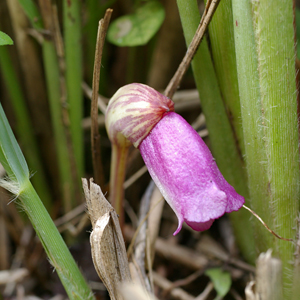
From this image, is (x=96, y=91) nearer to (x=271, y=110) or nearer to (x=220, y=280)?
(x=271, y=110)

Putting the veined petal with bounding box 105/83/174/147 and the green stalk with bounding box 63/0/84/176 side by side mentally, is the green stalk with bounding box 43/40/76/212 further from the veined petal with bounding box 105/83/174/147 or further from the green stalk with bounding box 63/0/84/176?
the veined petal with bounding box 105/83/174/147

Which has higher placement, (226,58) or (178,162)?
(226,58)

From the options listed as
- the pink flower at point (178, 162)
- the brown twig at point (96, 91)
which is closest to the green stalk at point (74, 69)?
the brown twig at point (96, 91)

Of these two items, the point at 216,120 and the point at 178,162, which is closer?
the point at 178,162

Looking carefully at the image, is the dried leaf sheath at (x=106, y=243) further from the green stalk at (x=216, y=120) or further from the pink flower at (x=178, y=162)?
the green stalk at (x=216, y=120)

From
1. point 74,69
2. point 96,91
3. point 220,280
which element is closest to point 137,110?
point 96,91

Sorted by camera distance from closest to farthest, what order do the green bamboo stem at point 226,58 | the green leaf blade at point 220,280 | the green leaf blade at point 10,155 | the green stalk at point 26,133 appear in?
the green leaf blade at point 10,155, the green bamboo stem at point 226,58, the green leaf blade at point 220,280, the green stalk at point 26,133

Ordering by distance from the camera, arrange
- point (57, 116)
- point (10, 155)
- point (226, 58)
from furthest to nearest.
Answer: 1. point (57, 116)
2. point (226, 58)
3. point (10, 155)
